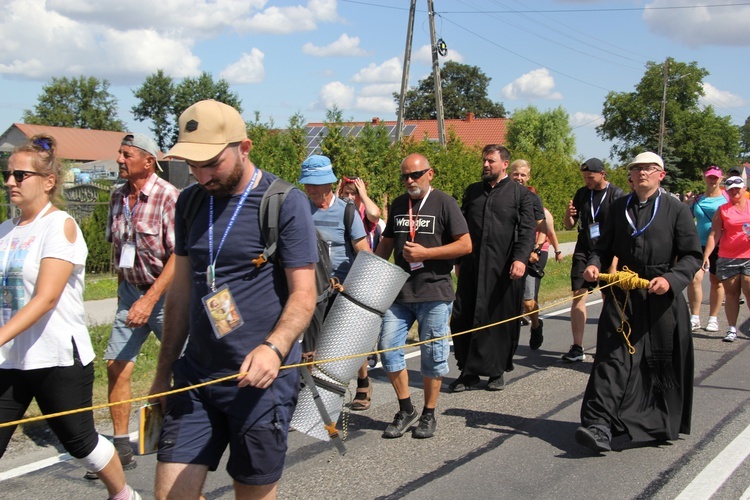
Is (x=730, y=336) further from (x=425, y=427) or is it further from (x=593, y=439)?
(x=425, y=427)

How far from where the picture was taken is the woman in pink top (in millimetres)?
9289

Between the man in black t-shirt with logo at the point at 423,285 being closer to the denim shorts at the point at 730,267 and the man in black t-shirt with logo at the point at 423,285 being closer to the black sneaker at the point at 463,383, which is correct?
the black sneaker at the point at 463,383

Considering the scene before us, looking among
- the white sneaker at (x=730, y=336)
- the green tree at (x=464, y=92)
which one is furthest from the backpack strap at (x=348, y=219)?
the green tree at (x=464, y=92)

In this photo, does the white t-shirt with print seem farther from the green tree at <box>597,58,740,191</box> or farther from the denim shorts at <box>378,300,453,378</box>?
the green tree at <box>597,58,740,191</box>

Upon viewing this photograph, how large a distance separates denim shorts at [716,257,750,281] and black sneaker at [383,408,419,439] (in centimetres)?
548

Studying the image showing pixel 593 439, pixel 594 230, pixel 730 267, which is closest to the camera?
pixel 593 439

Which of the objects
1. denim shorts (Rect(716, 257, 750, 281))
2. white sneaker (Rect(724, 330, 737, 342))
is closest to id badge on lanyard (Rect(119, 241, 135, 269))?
white sneaker (Rect(724, 330, 737, 342))

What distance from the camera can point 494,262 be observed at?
694 centimetres

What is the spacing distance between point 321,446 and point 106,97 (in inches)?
4279

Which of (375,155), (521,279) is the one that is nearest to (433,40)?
(375,155)

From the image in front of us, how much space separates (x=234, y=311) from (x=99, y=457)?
1.47 m

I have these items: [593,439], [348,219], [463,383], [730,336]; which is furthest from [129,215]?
[730,336]

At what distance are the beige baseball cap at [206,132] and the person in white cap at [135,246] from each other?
1949 millimetres

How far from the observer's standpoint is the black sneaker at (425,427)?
5.59 metres
